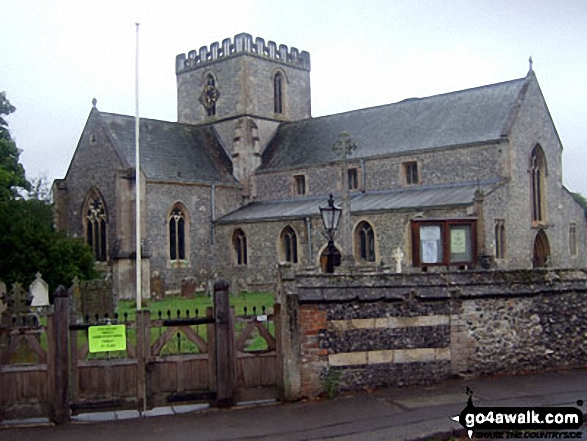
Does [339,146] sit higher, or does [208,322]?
[339,146]

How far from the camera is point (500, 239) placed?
30.8 metres

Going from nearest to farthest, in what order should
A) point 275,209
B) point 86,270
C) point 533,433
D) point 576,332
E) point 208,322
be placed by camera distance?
point 533,433, point 208,322, point 576,332, point 86,270, point 275,209

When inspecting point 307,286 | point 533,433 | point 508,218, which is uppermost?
point 508,218

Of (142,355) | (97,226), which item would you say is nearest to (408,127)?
(97,226)

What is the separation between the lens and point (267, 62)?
44344mm

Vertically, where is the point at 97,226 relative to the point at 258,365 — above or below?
above

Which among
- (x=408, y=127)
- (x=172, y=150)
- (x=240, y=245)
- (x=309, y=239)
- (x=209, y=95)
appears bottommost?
(x=240, y=245)

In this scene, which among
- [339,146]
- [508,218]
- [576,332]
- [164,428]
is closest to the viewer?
[164,428]

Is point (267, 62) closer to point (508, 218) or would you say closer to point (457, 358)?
point (508, 218)

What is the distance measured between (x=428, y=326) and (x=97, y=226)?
28926mm

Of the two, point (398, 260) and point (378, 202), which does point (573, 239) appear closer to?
point (378, 202)

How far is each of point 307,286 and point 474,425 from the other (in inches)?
120

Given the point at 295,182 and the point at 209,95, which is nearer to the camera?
the point at 295,182

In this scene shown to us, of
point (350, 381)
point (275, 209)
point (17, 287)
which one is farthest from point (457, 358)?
point (275, 209)
